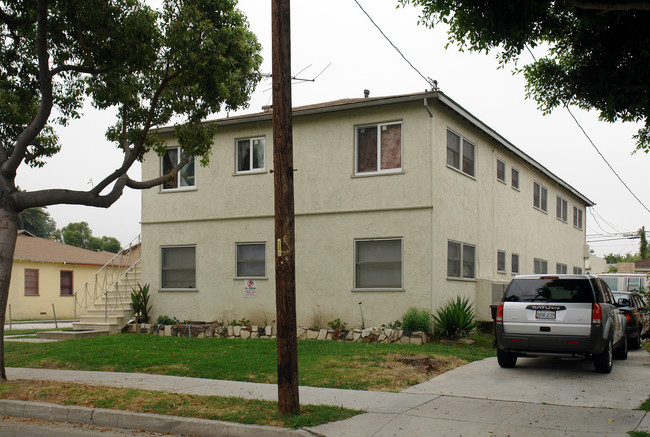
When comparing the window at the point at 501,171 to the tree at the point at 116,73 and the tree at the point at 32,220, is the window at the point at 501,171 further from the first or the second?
the tree at the point at 32,220

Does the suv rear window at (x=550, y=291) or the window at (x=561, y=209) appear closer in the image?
the suv rear window at (x=550, y=291)

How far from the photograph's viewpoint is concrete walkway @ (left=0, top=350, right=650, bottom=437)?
7.73 meters

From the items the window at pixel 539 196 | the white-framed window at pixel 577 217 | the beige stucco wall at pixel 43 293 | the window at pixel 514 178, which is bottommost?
the beige stucco wall at pixel 43 293

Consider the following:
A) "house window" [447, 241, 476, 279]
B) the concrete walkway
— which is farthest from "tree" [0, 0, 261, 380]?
"house window" [447, 241, 476, 279]

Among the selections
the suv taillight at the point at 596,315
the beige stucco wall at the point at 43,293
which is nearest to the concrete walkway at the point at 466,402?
the suv taillight at the point at 596,315

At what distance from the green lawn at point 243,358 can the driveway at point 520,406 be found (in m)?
1.03

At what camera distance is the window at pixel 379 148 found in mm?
17422

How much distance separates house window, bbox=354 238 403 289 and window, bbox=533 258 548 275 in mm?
10556

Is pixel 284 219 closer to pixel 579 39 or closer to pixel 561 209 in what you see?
pixel 579 39

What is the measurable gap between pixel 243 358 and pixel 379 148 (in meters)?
7.10

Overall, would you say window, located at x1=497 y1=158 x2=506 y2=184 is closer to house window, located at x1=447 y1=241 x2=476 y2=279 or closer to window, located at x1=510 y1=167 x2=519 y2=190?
window, located at x1=510 y1=167 x2=519 y2=190

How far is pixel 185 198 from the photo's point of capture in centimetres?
2034

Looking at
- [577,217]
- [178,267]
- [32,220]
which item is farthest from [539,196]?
[32,220]

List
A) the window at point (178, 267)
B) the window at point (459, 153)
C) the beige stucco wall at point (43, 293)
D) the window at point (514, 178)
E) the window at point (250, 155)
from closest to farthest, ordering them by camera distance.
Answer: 1. the window at point (459, 153)
2. the window at point (250, 155)
3. the window at point (178, 267)
4. the window at point (514, 178)
5. the beige stucco wall at point (43, 293)
